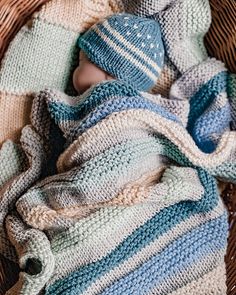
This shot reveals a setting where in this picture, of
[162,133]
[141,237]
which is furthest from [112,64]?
[141,237]

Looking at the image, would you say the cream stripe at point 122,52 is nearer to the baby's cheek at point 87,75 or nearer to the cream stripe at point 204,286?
the baby's cheek at point 87,75

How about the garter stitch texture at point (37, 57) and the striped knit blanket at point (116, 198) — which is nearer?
the striped knit blanket at point (116, 198)

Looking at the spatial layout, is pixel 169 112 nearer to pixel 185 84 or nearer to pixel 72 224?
pixel 185 84

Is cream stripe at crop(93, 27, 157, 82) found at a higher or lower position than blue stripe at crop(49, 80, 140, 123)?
higher

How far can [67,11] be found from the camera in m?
1.24

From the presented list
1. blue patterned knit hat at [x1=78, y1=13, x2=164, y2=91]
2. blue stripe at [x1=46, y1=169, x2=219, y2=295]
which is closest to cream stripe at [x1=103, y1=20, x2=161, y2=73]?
blue patterned knit hat at [x1=78, y1=13, x2=164, y2=91]

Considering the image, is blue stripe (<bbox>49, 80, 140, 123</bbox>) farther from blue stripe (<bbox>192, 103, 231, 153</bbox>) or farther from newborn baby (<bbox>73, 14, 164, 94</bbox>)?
blue stripe (<bbox>192, 103, 231, 153</bbox>)

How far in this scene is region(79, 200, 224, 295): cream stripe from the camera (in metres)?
1.09

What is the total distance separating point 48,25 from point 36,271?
0.47 m

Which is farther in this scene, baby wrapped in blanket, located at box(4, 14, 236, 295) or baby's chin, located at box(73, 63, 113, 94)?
baby's chin, located at box(73, 63, 113, 94)

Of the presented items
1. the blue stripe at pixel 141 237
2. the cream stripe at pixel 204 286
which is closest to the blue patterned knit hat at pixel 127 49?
the blue stripe at pixel 141 237

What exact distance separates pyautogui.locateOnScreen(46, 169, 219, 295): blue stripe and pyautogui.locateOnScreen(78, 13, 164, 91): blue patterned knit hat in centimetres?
22

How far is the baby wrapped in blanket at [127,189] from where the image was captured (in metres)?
1.08

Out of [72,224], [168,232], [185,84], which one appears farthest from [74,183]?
[185,84]
